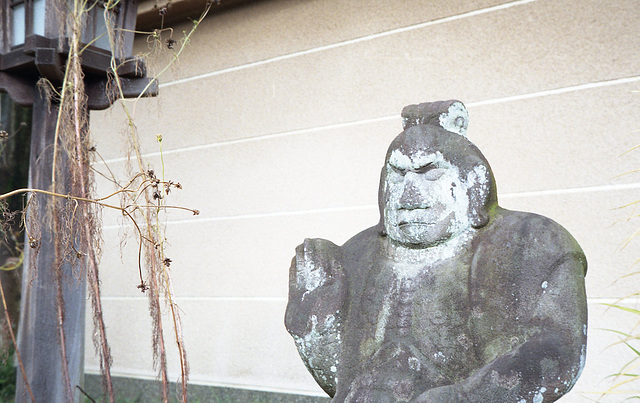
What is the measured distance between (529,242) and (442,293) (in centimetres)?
26

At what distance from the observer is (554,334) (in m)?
1.57

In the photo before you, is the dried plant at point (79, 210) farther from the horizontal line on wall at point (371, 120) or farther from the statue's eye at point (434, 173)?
the horizontal line on wall at point (371, 120)

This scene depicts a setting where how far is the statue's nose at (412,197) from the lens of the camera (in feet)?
5.88

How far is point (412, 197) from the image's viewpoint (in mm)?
1802

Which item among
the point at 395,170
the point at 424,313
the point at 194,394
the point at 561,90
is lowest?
the point at 194,394

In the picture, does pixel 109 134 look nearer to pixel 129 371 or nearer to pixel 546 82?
pixel 129 371

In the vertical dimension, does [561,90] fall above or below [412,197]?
above

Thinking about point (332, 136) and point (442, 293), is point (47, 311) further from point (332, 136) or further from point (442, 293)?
point (332, 136)

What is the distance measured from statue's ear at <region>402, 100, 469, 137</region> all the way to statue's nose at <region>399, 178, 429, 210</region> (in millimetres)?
207

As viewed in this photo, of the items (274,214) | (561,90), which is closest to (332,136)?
(274,214)

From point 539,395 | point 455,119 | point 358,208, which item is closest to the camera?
point 539,395

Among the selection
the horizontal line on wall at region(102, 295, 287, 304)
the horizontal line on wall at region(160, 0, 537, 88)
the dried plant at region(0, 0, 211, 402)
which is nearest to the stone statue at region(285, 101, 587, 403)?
the dried plant at region(0, 0, 211, 402)

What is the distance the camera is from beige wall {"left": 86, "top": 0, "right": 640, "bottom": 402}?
297 centimetres

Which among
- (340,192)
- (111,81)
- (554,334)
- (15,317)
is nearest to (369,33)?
(340,192)
